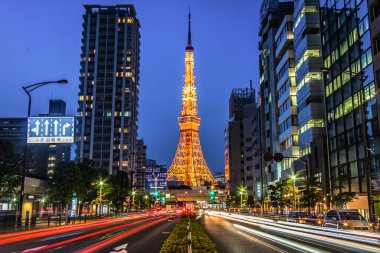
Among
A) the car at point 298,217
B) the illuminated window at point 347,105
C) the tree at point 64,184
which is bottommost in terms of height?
the car at point 298,217

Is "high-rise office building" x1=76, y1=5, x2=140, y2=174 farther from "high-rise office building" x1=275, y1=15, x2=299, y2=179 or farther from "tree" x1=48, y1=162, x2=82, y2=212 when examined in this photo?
"tree" x1=48, y1=162, x2=82, y2=212

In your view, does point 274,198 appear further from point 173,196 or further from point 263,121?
point 173,196

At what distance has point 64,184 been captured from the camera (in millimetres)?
59375

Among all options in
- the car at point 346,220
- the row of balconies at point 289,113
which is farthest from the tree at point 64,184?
the row of balconies at point 289,113

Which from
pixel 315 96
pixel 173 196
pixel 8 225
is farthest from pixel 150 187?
pixel 173 196

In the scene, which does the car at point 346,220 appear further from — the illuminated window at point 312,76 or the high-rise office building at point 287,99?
the high-rise office building at point 287,99

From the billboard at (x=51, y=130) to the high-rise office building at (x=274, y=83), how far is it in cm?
5939

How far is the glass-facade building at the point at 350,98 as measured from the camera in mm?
51344

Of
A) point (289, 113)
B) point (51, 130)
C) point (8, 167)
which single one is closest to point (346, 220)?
point (51, 130)

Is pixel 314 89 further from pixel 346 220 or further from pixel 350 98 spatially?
pixel 346 220

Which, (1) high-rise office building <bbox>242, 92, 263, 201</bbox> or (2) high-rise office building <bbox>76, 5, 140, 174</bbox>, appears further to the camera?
(2) high-rise office building <bbox>76, 5, 140, 174</bbox>

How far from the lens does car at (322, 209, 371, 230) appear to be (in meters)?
33.1

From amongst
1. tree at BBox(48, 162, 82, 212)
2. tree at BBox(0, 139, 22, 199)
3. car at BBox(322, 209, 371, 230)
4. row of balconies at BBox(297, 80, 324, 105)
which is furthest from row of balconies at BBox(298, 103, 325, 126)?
tree at BBox(0, 139, 22, 199)

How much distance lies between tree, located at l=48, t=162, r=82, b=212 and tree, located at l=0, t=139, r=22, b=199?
1626cm
